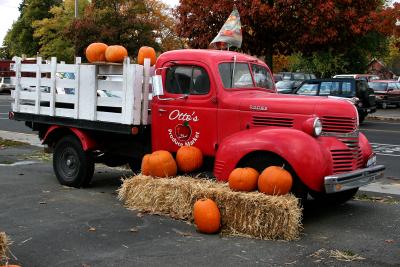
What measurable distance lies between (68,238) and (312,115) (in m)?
3.22

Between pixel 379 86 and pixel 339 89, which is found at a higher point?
pixel 379 86

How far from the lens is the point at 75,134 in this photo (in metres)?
8.95

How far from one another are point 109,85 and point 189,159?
1.87 m

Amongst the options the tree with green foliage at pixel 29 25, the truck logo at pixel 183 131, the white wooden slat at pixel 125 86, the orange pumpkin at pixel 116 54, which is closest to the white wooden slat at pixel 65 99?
the orange pumpkin at pixel 116 54

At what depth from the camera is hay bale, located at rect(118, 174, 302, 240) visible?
6082 mm

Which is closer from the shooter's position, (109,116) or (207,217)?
(207,217)

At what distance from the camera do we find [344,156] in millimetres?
6859

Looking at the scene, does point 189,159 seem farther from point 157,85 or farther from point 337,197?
point 337,197

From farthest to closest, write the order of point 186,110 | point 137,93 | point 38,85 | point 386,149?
point 386,149, point 38,85, point 137,93, point 186,110

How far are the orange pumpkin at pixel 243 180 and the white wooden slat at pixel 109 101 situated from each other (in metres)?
2.51

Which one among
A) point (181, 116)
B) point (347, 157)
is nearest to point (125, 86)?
point (181, 116)

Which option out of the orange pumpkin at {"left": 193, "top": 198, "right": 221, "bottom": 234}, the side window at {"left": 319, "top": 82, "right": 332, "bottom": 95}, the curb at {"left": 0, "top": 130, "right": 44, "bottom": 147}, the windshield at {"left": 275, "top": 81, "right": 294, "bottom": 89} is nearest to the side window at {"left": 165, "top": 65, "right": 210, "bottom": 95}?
the orange pumpkin at {"left": 193, "top": 198, "right": 221, "bottom": 234}

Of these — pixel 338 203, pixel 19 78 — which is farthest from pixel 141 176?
pixel 19 78

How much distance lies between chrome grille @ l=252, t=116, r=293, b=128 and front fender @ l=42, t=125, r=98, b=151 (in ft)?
9.57
